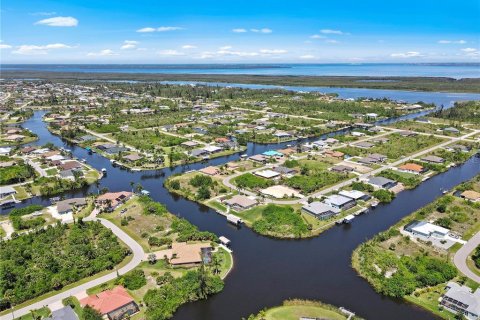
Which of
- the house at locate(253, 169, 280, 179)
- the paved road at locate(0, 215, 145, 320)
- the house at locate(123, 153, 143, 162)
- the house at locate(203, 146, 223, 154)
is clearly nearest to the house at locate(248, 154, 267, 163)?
the house at locate(253, 169, 280, 179)

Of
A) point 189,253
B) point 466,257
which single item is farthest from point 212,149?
point 466,257

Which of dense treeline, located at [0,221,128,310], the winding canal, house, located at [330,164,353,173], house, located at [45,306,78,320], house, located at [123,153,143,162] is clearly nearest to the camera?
house, located at [45,306,78,320]

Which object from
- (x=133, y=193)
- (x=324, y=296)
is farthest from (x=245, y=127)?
(x=324, y=296)

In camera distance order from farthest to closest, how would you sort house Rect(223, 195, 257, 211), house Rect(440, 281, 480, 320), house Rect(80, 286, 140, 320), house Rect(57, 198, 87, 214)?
house Rect(223, 195, 257, 211), house Rect(57, 198, 87, 214), house Rect(80, 286, 140, 320), house Rect(440, 281, 480, 320)

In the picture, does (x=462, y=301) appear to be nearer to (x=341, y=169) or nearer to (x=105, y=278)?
(x=105, y=278)

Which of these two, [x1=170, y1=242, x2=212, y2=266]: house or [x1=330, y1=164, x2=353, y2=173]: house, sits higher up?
[x1=330, y1=164, x2=353, y2=173]: house

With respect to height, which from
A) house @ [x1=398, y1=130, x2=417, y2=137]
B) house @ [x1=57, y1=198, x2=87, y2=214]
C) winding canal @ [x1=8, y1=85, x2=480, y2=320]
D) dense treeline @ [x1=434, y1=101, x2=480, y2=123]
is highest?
dense treeline @ [x1=434, y1=101, x2=480, y2=123]

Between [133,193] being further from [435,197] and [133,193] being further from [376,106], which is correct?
[376,106]

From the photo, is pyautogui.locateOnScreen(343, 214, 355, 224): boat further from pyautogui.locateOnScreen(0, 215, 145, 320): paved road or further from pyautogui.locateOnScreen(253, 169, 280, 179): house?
pyautogui.locateOnScreen(0, 215, 145, 320): paved road
